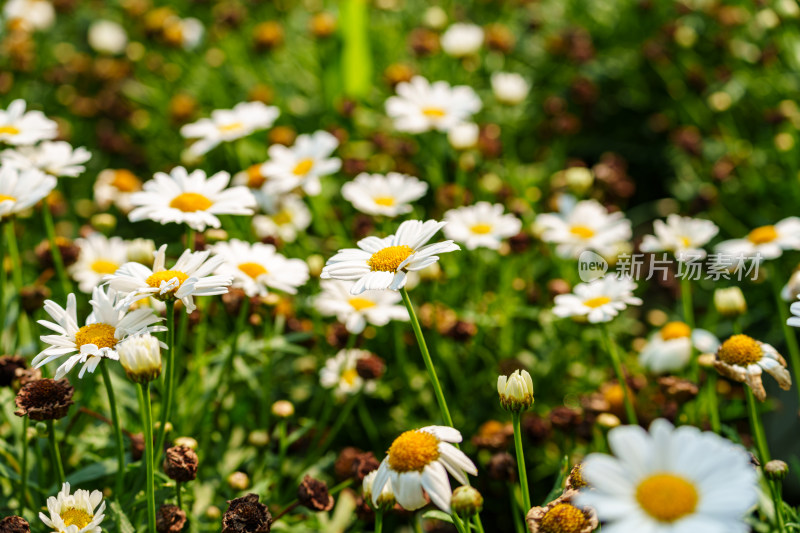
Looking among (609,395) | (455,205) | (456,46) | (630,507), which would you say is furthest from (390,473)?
(456,46)

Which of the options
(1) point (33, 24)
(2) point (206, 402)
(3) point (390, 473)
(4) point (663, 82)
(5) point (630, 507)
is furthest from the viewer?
(1) point (33, 24)

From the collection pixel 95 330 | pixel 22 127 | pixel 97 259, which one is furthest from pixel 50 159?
pixel 95 330

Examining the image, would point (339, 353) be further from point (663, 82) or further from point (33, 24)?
point (33, 24)

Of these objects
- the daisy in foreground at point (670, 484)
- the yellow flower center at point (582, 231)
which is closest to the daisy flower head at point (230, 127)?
the yellow flower center at point (582, 231)

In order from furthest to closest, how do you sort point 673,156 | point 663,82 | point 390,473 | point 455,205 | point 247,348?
point 663,82 < point 673,156 < point 455,205 < point 247,348 < point 390,473

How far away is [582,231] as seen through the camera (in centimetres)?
231

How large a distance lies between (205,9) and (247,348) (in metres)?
2.87

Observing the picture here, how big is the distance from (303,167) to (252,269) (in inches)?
24.9

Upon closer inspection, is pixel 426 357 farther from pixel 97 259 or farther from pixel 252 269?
pixel 97 259

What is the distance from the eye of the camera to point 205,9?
4234 millimetres

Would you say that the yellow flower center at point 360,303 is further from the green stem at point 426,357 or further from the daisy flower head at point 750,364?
the daisy flower head at point 750,364

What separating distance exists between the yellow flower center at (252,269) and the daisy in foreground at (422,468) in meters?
0.73

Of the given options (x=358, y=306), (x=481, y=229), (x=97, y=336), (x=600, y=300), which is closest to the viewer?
(x=97, y=336)

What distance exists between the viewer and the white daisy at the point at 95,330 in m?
1.35
